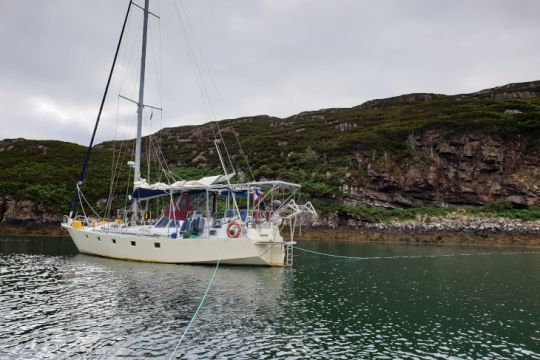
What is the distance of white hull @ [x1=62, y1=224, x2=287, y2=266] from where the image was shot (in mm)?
27578

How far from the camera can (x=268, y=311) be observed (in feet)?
55.0

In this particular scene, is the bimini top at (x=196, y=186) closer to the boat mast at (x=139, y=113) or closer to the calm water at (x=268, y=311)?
the boat mast at (x=139, y=113)

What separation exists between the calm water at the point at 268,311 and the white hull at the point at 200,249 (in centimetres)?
89

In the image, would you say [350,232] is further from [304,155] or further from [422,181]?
[304,155]

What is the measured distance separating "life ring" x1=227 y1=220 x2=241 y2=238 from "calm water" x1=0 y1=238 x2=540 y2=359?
7.34 ft

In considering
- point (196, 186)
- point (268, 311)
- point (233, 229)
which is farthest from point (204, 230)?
point (268, 311)

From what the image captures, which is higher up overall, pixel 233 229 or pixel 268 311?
pixel 233 229

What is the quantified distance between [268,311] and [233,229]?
36.9 feet

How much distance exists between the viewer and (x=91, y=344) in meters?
12.3

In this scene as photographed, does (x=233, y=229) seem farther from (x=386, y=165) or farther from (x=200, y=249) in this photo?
(x=386, y=165)

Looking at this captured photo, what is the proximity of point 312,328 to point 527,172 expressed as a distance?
57.5 meters

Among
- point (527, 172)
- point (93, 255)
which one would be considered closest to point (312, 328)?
point (93, 255)

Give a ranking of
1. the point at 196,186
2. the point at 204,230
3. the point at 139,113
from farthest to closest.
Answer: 1. the point at 139,113
2. the point at 196,186
3. the point at 204,230

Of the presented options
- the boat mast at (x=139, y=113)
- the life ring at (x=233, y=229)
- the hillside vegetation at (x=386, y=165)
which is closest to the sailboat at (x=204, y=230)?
the life ring at (x=233, y=229)
